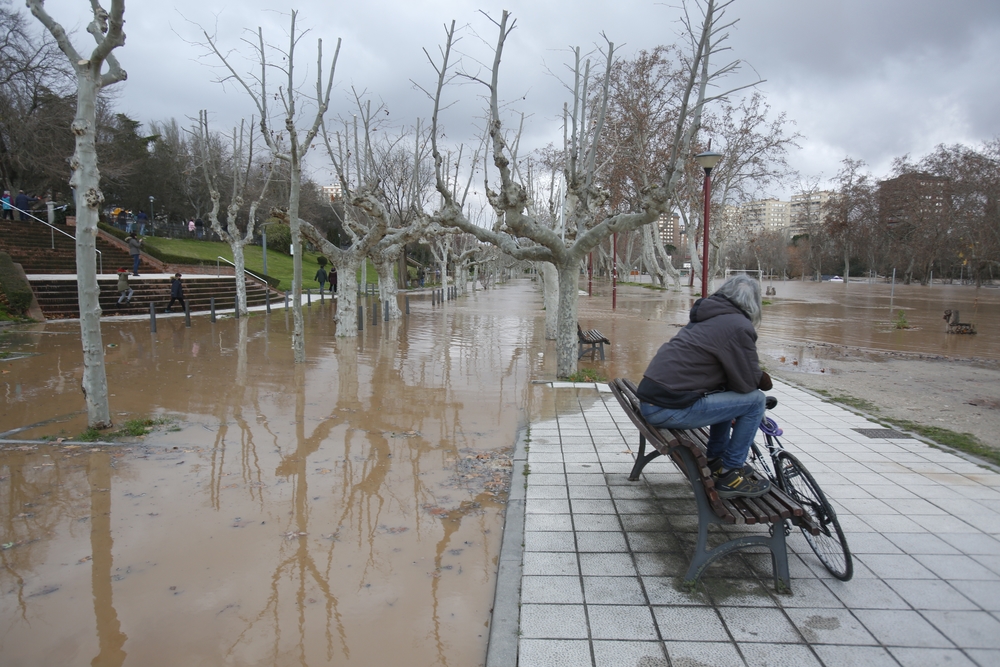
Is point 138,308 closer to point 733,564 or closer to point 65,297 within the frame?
point 65,297

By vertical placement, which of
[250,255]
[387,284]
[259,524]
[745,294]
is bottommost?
[259,524]

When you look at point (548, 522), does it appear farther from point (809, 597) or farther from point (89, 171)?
point (89, 171)

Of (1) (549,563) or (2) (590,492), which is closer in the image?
(1) (549,563)

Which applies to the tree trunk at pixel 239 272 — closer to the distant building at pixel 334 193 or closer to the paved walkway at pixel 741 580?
the distant building at pixel 334 193

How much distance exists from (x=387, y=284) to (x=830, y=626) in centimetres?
1856

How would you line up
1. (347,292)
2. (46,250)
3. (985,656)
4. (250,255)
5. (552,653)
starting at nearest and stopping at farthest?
1. (985,656)
2. (552,653)
3. (347,292)
4. (46,250)
5. (250,255)

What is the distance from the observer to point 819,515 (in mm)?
3639

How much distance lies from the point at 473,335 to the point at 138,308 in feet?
40.4

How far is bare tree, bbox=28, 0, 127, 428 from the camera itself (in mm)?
6406

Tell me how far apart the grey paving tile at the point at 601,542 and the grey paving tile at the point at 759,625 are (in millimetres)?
824

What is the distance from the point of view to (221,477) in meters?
5.52

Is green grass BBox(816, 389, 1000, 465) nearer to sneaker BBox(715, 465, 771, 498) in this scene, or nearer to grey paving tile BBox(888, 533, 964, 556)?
grey paving tile BBox(888, 533, 964, 556)

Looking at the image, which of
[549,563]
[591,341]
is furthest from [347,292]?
[549,563]

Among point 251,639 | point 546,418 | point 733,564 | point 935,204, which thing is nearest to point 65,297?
point 546,418
